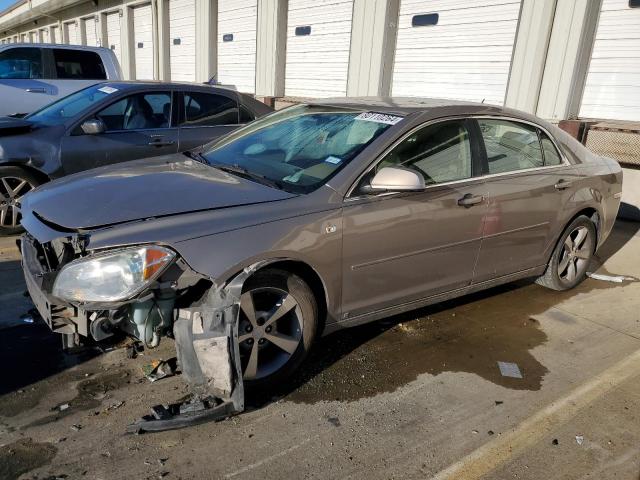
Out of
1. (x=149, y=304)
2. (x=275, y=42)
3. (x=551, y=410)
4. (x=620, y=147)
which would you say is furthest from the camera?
(x=275, y=42)

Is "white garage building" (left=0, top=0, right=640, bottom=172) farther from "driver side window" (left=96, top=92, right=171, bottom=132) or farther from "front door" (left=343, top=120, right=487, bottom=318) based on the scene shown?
"driver side window" (left=96, top=92, right=171, bottom=132)

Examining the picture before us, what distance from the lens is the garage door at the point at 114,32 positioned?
2114 centimetres

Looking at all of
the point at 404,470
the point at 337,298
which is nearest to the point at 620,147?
the point at 337,298

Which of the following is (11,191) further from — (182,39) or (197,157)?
(182,39)

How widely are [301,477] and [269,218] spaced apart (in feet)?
4.25

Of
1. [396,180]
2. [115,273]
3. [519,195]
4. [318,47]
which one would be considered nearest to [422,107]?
[396,180]

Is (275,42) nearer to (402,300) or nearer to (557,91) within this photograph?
(557,91)

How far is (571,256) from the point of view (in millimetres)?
4875

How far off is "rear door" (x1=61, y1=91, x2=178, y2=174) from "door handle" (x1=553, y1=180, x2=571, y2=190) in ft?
13.2

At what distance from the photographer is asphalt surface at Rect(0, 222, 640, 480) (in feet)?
8.29

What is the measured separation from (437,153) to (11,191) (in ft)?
14.2

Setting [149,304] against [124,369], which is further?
[124,369]

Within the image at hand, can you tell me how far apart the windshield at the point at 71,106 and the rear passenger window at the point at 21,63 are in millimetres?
2776

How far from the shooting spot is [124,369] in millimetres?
3246
